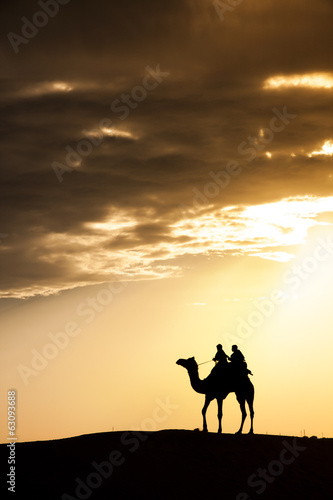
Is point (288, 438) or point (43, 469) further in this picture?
point (288, 438)

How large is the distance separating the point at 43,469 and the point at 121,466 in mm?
2554

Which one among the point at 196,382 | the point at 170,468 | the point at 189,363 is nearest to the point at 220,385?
the point at 196,382

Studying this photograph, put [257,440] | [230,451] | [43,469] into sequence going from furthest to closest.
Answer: [257,440]
[230,451]
[43,469]

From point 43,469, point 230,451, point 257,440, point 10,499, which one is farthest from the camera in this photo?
point 257,440

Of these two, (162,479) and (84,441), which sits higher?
(84,441)

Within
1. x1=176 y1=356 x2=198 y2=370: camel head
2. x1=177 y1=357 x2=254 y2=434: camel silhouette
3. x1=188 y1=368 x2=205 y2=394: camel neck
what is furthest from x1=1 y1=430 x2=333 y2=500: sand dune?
x1=176 y1=356 x2=198 y2=370: camel head

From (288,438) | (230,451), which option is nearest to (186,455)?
(230,451)

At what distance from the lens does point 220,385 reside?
104 feet

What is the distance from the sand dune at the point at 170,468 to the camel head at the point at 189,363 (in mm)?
3012

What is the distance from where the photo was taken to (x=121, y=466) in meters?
27.0

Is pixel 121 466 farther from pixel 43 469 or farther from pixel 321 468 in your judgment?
pixel 321 468

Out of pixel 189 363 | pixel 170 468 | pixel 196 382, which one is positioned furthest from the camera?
pixel 189 363

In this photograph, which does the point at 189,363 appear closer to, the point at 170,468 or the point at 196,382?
the point at 196,382

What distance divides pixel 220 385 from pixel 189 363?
1.60m
